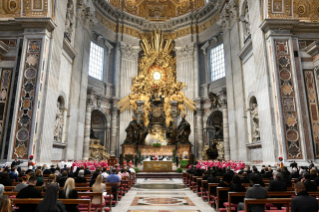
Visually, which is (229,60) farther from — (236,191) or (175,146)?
(236,191)

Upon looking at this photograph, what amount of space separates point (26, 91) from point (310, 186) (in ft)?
30.5

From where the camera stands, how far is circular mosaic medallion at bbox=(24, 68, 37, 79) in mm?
9633

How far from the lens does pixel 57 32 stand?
10.8m

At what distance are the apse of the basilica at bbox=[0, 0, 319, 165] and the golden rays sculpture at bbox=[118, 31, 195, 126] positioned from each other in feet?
0.29

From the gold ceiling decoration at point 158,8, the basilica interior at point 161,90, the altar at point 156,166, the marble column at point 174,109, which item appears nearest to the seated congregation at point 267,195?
the basilica interior at point 161,90

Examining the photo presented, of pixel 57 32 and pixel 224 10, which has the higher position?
pixel 224 10

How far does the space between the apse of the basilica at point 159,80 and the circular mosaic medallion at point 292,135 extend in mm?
37

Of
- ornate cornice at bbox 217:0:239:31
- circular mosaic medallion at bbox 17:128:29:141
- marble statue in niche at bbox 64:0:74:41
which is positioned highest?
ornate cornice at bbox 217:0:239:31

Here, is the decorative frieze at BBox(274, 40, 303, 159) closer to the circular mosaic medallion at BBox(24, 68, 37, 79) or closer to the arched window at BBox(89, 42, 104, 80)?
the circular mosaic medallion at BBox(24, 68, 37, 79)

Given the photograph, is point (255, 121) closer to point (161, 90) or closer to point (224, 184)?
point (224, 184)

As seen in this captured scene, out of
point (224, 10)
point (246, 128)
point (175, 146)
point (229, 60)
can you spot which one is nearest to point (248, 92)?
point (246, 128)

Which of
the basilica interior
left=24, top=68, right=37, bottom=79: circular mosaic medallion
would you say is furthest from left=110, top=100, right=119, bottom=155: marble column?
left=24, top=68, right=37, bottom=79: circular mosaic medallion

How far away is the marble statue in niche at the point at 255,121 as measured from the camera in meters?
12.4

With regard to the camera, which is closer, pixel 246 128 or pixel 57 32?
pixel 57 32
